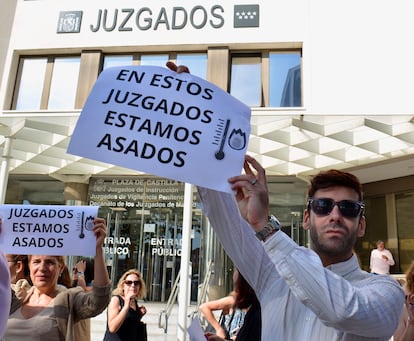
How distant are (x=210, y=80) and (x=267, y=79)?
5.74ft

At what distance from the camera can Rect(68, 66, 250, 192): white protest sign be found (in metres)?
1.60

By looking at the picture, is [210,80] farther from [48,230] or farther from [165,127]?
[165,127]

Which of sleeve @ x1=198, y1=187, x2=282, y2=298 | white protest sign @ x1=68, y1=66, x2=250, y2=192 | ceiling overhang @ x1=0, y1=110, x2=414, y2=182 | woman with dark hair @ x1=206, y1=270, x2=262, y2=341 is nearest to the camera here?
white protest sign @ x1=68, y1=66, x2=250, y2=192

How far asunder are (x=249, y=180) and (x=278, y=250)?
0.29 m

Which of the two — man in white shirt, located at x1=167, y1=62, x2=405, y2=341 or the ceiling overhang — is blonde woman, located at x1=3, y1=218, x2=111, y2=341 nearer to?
man in white shirt, located at x1=167, y1=62, x2=405, y2=341

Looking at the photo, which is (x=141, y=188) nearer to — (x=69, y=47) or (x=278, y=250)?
(x=69, y=47)

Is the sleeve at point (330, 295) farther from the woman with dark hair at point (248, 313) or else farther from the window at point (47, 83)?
the window at point (47, 83)

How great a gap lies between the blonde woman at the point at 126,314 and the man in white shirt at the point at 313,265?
2789 millimetres

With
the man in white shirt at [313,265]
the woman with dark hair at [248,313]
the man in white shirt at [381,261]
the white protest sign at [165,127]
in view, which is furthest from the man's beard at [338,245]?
the man in white shirt at [381,261]

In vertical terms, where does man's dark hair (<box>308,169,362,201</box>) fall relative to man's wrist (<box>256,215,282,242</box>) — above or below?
above

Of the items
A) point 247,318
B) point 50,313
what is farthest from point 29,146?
point 247,318

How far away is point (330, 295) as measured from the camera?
1203mm

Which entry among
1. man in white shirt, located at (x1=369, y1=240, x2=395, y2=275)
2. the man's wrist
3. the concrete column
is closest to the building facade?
man in white shirt, located at (x1=369, y1=240, x2=395, y2=275)

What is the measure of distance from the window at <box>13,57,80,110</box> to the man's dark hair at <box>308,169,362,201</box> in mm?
12467
